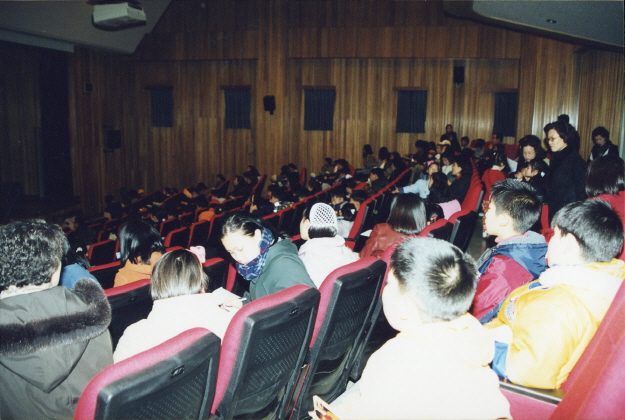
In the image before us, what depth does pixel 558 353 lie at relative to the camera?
55.2 inches

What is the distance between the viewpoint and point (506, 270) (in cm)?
195

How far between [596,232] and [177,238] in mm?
3956

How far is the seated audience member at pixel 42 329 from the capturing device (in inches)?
53.1

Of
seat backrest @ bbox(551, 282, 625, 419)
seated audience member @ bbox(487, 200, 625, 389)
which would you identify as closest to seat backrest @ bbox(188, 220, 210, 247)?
seated audience member @ bbox(487, 200, 625, 389)

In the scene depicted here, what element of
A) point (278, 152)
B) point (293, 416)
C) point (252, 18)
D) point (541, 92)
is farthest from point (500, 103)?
point (293, 416)

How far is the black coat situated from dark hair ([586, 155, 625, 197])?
27.2 inches

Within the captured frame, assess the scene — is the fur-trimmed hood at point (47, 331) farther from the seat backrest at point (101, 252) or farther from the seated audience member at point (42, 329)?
the seat backrest at point (101, 252)

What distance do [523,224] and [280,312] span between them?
1.20 metres

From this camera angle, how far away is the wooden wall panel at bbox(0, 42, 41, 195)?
11102 mm

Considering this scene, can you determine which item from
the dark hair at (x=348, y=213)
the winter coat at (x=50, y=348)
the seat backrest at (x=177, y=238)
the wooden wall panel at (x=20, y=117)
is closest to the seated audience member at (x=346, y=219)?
the dark hair at (x=348, y=213)

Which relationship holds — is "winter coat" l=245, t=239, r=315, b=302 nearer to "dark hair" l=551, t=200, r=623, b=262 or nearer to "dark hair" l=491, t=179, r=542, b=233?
"dark hair" l=491, t=179, r=542, b=233

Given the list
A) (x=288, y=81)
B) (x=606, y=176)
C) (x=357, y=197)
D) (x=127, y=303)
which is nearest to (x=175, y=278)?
(x=127, y=303)

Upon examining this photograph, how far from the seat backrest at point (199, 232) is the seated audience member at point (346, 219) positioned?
1.45m

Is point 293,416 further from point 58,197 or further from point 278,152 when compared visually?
point 58,197
